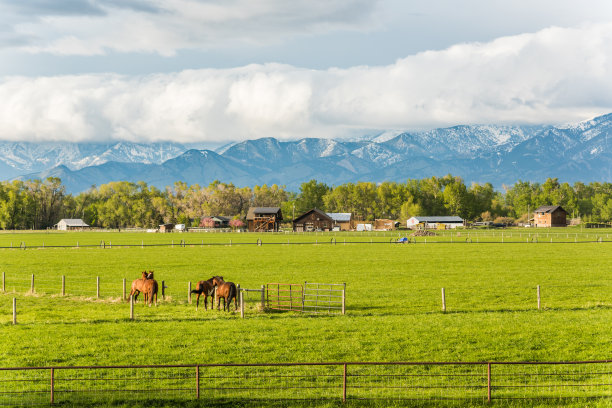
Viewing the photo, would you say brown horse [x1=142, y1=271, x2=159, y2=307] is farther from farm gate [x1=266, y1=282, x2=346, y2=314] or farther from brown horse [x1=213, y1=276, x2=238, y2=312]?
farm gate [x1=266, y1=282, x2=346, y2=314]

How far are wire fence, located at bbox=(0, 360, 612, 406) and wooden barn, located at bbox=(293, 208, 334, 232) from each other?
15510 cm

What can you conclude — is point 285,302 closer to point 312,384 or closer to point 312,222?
point 312,384

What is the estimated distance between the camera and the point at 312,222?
17412cm

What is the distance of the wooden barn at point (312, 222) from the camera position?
174 metres

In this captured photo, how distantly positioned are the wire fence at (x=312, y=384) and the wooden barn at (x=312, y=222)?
155097 mm

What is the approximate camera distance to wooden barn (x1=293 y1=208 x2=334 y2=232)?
174 m

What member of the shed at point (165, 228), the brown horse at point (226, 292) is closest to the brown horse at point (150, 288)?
the brown horse at point (226, 292)

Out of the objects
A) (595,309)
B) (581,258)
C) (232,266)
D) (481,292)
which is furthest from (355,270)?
(581,258)

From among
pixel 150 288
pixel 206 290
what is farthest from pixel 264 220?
pixel 206 290

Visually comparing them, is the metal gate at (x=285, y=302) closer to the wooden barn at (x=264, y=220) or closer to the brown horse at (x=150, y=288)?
the brown horse at (x=150, y=288)

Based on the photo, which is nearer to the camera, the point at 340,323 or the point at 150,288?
the point at 340,323

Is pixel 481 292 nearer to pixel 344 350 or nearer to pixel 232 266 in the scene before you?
pixel 344 350

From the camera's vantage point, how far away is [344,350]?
803 inches

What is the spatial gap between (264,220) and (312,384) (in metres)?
157
